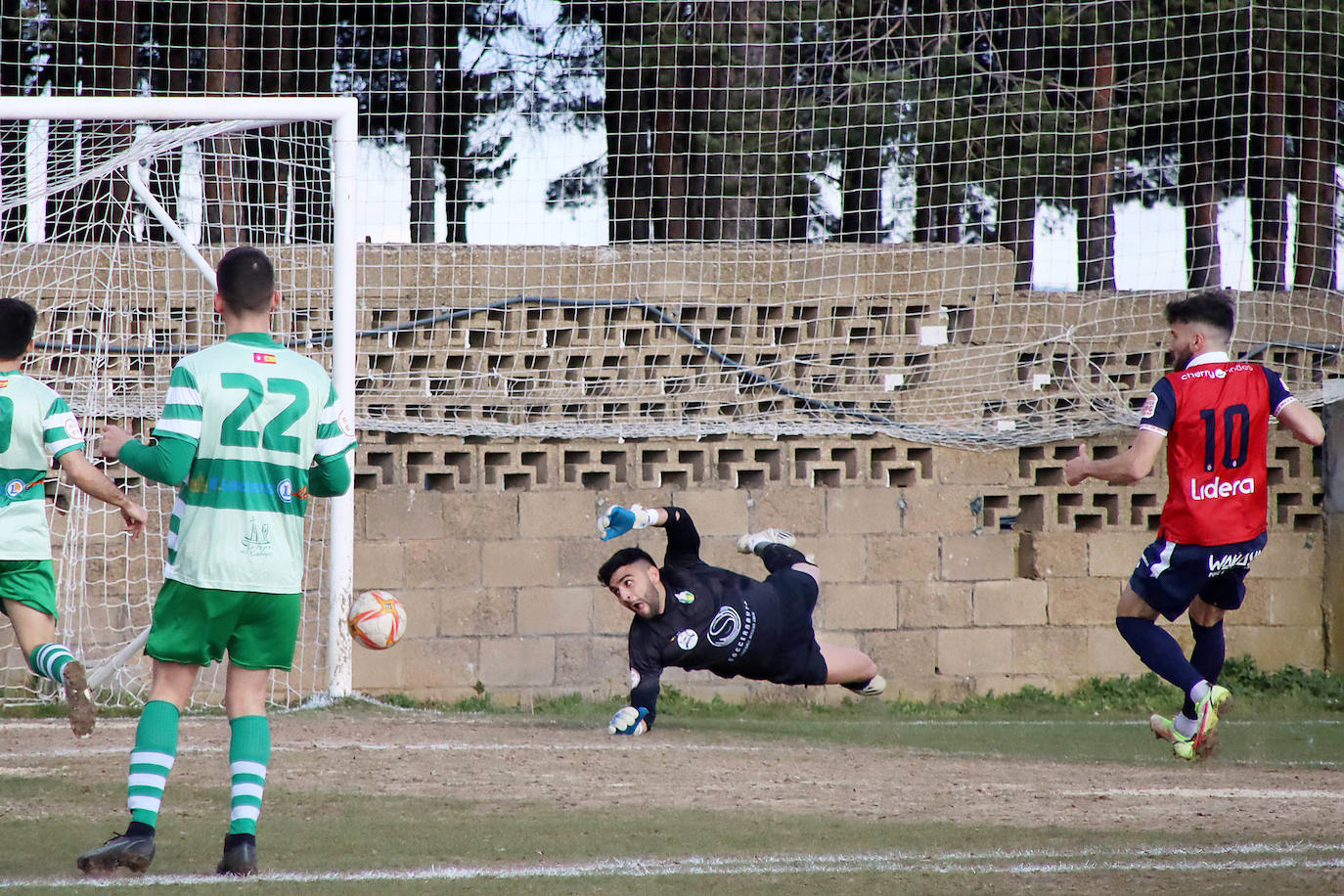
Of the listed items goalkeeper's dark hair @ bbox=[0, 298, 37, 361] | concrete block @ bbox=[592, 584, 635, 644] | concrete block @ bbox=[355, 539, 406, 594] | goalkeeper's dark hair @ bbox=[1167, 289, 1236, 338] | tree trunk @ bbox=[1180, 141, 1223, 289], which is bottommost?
Answer: concrete block @ bbox=[592, 584, 635, 644]

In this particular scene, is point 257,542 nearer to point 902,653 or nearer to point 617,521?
point 617,521

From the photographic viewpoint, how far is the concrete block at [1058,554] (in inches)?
372

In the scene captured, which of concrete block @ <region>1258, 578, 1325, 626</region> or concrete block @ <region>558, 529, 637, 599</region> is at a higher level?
concrete block @ <region>558, 529, 637, 599</region>

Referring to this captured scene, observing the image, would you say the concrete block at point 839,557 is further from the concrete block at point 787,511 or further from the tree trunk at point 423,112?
the tree trunk at point 423,112

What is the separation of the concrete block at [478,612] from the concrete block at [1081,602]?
11.7 ft

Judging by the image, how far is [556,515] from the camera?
29.1ft

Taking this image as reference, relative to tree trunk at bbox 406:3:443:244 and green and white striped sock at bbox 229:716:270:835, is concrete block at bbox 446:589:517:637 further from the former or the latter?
green and white striped sock at bbox 229:716:270:835

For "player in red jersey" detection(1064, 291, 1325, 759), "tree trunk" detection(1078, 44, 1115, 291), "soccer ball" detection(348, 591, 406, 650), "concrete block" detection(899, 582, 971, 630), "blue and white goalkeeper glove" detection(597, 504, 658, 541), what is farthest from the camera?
"tree trunk" detection(1078, 44, 1115, 291)

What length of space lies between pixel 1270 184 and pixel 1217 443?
7.75 meters

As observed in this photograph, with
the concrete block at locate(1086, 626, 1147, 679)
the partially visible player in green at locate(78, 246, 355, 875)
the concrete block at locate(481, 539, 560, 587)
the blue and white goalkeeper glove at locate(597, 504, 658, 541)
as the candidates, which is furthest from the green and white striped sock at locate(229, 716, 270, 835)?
the concrete block at locate(1086, 626, 1147, 679)

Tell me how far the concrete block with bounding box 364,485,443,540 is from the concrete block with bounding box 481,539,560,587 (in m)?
0.40

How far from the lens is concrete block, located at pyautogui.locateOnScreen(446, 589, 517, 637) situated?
873 cm

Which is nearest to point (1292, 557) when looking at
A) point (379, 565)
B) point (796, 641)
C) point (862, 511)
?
point (862, 511)

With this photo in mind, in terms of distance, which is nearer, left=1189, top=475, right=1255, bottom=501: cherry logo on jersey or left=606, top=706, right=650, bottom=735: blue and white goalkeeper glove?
left=1189, top=475, right=1255, bottom=501: cherry logo on jersey
